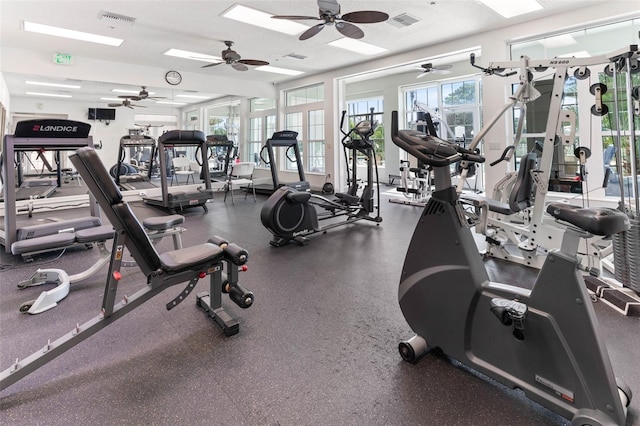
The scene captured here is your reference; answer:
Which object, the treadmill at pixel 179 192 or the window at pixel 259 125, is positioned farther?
the window at pixel 259 125

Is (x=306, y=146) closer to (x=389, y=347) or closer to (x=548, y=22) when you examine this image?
(x=548, y=22)

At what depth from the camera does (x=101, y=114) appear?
7.38m

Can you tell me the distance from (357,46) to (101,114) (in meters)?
5.87

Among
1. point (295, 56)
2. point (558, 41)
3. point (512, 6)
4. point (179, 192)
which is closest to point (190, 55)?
point (295, 56)

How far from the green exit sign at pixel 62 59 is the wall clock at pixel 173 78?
186 centimetres

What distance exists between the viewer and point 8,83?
6.59 metres

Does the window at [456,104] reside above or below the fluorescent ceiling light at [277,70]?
below

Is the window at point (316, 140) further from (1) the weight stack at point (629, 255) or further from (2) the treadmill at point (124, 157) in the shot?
(1) the weight stack at point (629, 255)

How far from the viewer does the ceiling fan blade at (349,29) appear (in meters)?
4.29

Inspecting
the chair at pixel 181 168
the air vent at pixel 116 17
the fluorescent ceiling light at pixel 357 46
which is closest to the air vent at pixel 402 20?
the fluorescent ceiling light at pixel 357 46

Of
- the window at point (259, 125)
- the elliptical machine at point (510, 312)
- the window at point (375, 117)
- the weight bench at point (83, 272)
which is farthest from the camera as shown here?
the window at point (375, 117)

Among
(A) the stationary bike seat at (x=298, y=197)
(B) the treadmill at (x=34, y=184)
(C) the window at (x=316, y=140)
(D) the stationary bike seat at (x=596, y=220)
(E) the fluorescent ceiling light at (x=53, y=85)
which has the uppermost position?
(E) the fluorescent ceiling light at (x=53, y=85)

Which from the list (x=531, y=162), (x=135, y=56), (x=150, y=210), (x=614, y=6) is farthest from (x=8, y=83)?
(x=614, y=6)

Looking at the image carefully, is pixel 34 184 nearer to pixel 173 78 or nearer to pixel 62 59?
pixel 62 59
